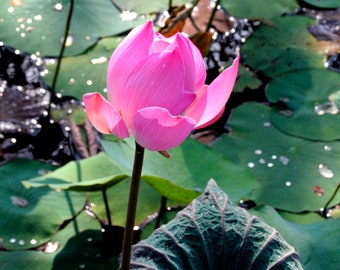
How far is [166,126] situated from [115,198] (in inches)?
31.6

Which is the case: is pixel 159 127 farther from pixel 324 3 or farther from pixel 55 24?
pixel 324 3

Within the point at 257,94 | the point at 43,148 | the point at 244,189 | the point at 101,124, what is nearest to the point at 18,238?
the point at 43,148

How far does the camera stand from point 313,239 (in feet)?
3.64

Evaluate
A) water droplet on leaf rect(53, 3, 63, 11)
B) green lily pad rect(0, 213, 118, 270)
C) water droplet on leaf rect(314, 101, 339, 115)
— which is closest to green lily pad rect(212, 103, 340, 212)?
water droplet on leaf rect(314, 101, 339, 115)

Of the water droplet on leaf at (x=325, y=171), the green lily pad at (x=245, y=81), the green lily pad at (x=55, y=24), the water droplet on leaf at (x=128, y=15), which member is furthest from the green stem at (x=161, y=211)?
the water droplet on leaf at (x=128, y=15)

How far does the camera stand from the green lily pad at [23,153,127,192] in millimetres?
1173

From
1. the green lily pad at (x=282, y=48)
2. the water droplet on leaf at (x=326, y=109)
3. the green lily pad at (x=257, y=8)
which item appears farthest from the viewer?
the green lily pad at (x=257, y=8)

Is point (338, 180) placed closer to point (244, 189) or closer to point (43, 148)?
point (244, 189)

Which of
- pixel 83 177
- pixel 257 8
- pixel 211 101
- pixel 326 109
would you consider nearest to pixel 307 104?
pixel 326 109

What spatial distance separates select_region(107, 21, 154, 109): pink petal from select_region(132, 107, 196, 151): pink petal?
1.8 inches

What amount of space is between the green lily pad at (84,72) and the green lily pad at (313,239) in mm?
727

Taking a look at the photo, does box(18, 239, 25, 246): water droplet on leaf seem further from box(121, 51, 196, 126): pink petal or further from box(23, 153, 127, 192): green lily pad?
box(121, 51, 196, 126): pink petal

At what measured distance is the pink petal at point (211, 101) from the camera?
65 cm

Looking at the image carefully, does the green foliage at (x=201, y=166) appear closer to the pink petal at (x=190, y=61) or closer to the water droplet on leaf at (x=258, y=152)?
the water droplet on leaf at (x=258, y=152)
